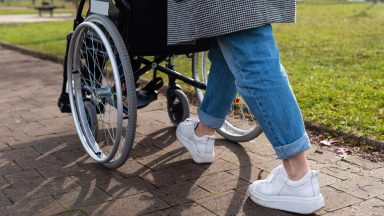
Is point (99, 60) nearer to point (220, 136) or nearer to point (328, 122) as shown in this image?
point (220, 136)

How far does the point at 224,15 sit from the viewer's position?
2.52 metres

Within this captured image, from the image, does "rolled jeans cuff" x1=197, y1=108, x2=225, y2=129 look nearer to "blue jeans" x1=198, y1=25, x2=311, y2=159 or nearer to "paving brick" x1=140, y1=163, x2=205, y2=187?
"paving brick" x1=140, y1=163, x2=205, y2=187

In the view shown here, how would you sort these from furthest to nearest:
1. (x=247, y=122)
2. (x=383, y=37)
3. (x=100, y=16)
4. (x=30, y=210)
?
(x=383, y=37) < (x=247, y=122) < (x=100, y=16) < (x=30, y=210)

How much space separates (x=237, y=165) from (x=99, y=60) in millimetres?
1100

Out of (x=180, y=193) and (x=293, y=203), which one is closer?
(x=293, y=203)

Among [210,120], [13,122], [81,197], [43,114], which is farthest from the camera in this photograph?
[43,114]

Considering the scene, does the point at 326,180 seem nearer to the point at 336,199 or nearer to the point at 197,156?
the point at 336,199

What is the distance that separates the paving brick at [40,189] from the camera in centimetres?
291

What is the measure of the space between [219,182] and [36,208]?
96 centimetres

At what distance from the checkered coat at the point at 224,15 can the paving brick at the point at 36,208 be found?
103 cm

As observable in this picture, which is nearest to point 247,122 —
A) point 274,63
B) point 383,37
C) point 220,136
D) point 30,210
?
point 220,136

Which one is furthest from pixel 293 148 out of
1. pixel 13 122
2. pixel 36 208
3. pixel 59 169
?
pixel 13 122

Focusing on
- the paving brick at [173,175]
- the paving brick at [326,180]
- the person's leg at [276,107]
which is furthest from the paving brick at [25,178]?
the paving brick at [326,180]

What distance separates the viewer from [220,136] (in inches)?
156
